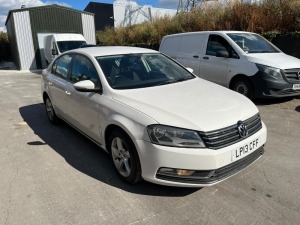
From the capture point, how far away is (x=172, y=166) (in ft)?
10.1

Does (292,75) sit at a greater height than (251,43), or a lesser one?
lesser

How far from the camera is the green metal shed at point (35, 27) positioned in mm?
20578

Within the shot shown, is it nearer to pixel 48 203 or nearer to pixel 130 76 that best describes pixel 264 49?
pixel 130 76

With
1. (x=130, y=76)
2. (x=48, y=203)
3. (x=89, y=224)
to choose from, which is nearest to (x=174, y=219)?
(x=89, y=224)

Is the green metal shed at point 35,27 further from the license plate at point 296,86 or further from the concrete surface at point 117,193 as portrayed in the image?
the license plate at point 296,86

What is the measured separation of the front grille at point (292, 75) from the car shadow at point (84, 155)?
4.64 metres

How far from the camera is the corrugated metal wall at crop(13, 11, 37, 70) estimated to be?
20406 mm

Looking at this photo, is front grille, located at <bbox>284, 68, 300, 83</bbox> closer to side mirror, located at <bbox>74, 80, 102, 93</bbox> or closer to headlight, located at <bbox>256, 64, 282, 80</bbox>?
headlight, located at <bbox>256, 64, 282, 80</bbox>

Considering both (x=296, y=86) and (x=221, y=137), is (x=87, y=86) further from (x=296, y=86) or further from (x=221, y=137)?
(x=296, y=86)

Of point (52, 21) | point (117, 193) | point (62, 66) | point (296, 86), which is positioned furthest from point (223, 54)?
point (52, 21)

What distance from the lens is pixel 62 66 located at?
5504 mm

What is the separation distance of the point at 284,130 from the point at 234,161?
9.04ft

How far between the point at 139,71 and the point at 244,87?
3862 mm

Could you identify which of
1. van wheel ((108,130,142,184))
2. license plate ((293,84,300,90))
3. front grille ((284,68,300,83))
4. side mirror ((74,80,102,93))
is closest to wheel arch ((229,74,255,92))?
front grille ((284,68,300,83))
